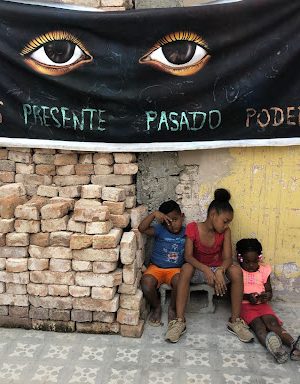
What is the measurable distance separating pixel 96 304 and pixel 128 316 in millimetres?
295

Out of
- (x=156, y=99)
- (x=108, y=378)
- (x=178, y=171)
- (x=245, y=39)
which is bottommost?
(x=108, y=378)

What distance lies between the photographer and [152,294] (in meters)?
3.96

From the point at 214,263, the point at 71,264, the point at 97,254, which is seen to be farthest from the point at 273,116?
the point at 71,264

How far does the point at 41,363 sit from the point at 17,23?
288cm

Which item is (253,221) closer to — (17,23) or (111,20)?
(111,20)

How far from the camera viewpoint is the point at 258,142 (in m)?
3.96

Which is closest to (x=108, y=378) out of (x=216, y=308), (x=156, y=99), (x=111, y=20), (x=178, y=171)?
(x=216, y=308)

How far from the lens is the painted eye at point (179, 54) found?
377 centimetres

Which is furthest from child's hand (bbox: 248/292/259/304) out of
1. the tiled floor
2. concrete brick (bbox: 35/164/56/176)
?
concrete brick (bbox: 35/164/56/176)

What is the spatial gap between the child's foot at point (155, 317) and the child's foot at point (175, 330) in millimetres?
191

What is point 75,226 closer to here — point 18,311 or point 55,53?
point 18,311

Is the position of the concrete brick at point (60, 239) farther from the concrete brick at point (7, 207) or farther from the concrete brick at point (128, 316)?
the concrete brick at point (128, 316)

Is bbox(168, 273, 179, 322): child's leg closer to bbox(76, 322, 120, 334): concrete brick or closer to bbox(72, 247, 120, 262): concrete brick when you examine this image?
bbox(76, 322, 120, 334): concrete brick

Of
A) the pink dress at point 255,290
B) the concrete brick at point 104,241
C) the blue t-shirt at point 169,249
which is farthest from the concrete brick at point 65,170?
the pink dress at point 255,290
